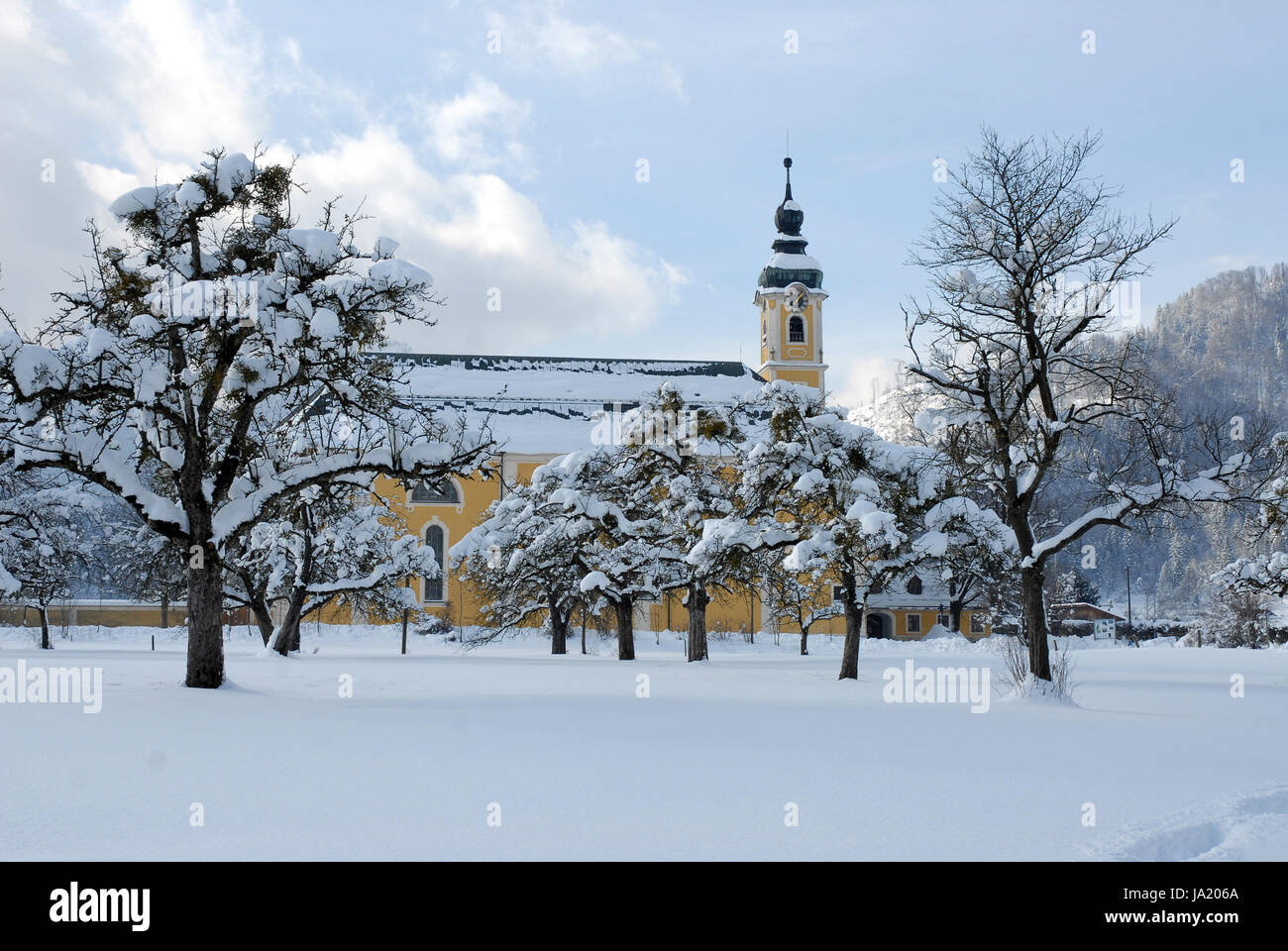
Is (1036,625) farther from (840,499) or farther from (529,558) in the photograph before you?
(529,558)

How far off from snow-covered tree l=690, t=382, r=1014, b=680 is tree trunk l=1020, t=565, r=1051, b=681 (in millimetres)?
2986

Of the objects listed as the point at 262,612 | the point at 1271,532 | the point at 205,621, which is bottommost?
the point at 262,612

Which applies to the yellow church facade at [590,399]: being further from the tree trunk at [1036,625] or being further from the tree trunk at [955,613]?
the tree trunk at [1036,625]

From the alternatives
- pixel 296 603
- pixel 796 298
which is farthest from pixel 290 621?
pixel 796 298

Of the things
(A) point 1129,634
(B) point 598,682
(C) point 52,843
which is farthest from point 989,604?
(C) point 52,843

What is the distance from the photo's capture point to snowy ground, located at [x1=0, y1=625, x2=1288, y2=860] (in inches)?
261

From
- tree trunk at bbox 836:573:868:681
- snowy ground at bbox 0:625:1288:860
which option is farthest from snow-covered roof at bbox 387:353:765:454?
snowy ground at bbox 0:625:1288:860

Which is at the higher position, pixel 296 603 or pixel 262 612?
pixel 296 603

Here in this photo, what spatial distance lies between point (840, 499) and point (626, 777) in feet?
45.9

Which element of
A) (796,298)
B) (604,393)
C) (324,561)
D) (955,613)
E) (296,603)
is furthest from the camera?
(604,393)

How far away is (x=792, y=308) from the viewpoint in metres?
72.2

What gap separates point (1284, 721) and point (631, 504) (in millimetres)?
20241

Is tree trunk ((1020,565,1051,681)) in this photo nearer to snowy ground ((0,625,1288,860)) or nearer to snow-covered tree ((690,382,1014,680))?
snowy ground ((0,625,1288,860))
